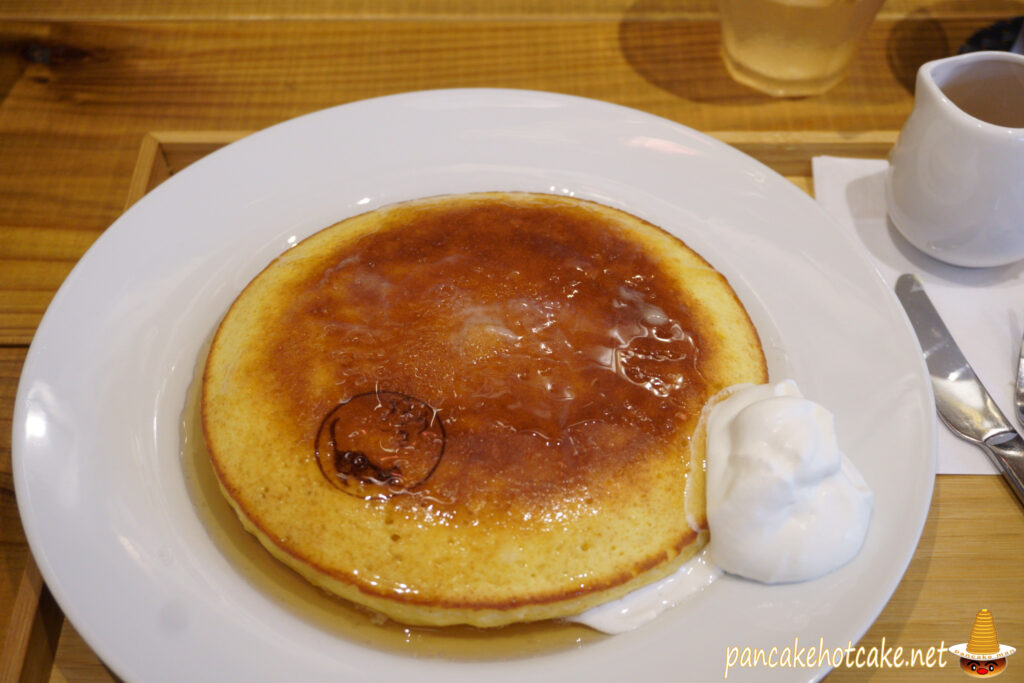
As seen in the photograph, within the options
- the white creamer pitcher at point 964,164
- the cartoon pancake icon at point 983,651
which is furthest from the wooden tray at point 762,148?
the cartoon pancake icon at point 983,651

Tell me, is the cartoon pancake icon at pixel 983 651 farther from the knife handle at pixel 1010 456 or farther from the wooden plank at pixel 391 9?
the wooden plank at pixel 391 9

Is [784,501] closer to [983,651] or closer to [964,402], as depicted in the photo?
[983,651]

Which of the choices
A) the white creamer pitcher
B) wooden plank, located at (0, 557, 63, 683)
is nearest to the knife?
the white creamer pitcher

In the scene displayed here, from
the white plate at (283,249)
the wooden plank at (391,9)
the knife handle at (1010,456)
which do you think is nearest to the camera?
the white plate at (283,249)

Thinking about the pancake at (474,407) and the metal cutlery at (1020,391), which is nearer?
the pancake at (474,407)

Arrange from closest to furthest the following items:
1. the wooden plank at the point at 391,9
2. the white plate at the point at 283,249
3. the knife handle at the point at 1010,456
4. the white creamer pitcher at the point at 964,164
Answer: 1. the white plate at the point at 283,249
2. the knife handle at the point at 1010,456
3. the white creamer pitcher at the point at 964,164
4. the wooden plank at the point at 391,9

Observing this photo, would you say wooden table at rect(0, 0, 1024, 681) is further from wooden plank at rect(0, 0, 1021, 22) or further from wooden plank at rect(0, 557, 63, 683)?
wooden plank at rect(0, 557, 63, 683)

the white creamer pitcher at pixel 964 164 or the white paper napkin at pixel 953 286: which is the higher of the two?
the white creamer pitcher at pixel 964 164
